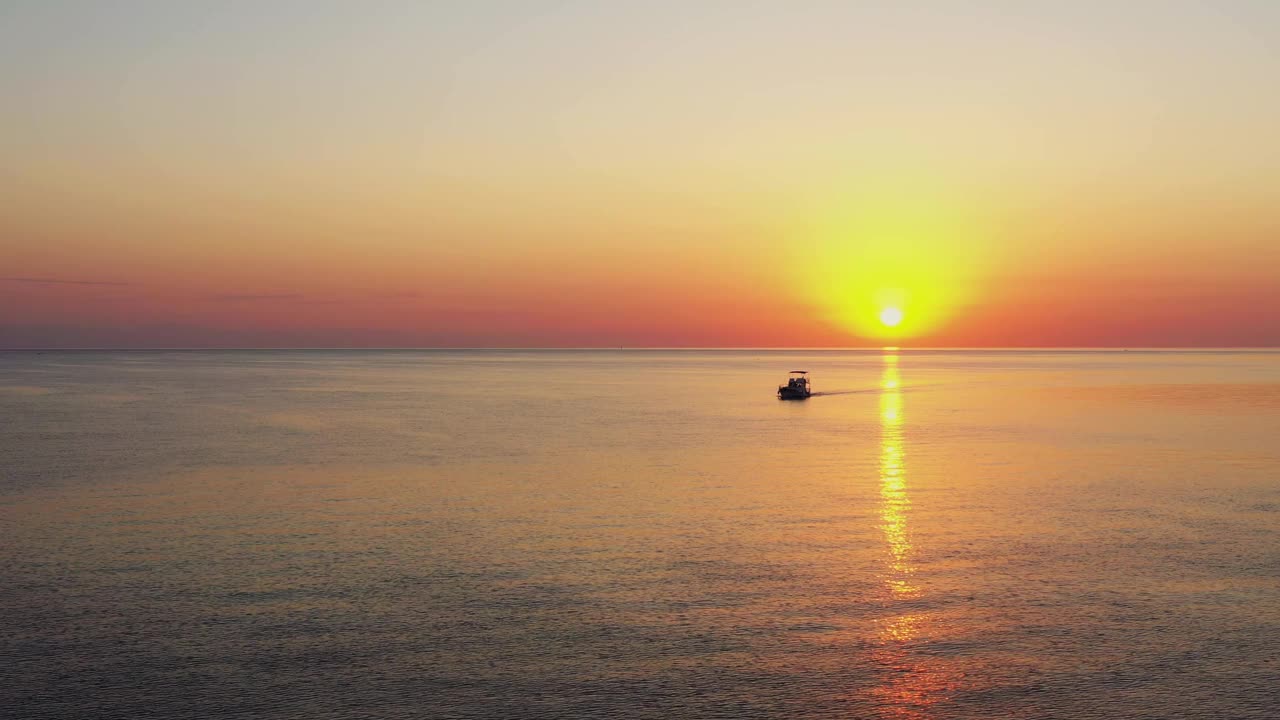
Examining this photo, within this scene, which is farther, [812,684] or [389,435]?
[389,435]

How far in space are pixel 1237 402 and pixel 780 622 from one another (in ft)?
314

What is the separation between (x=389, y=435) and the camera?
210ft

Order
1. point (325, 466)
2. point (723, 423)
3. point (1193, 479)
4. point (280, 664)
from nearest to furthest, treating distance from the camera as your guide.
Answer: point (280, 664), point (1193, 479), point (325, 466), point (723, 423)

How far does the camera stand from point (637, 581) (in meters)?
24.5

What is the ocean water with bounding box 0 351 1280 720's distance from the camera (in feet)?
55.4

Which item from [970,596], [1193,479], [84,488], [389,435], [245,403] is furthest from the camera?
[245,403]

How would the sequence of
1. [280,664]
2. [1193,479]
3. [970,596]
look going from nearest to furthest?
[280,664]
[970,596]
[1193,479]

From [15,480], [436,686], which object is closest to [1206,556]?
[436,686]

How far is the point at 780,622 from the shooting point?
20.8m

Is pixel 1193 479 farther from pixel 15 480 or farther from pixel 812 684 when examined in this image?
pixel 15 480

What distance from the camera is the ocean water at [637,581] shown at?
1689 cm

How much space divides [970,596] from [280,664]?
14.6 m

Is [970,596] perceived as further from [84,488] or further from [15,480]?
[15,480]

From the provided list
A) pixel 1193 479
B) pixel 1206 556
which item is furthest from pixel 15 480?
pixel 1193 479
